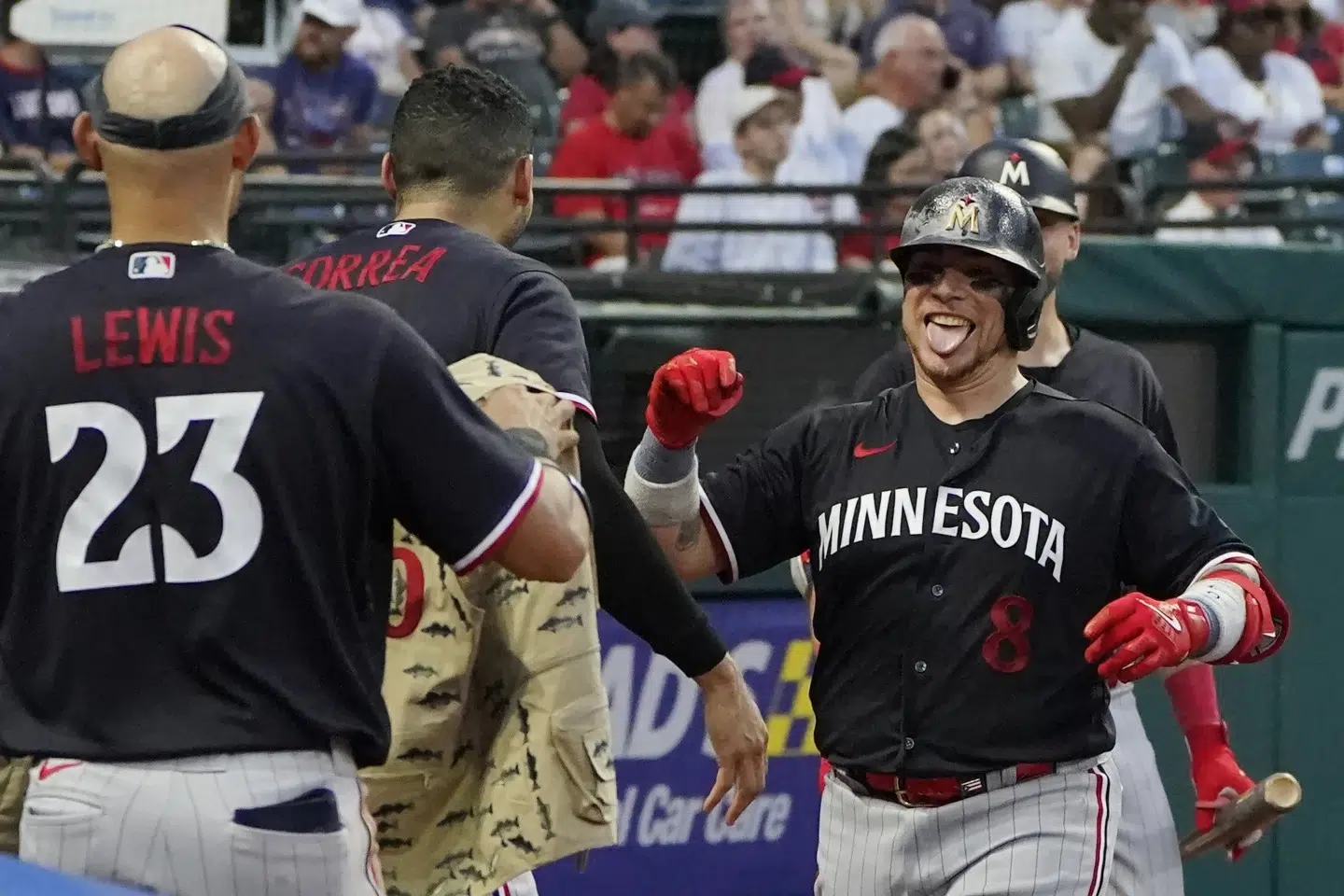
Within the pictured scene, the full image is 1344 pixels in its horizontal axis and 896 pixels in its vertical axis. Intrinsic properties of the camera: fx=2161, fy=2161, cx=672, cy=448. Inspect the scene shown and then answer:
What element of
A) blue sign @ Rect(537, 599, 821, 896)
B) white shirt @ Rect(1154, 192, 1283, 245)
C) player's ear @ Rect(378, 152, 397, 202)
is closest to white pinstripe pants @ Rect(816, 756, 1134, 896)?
player's ear @ Rect(378, 152, 397, 202)

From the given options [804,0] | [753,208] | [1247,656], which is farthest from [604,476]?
[804,0]

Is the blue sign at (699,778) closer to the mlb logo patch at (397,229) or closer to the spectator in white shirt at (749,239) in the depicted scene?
the spectator in white shirt at (749,239)

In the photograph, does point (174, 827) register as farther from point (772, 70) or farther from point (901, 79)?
point (901, 79)

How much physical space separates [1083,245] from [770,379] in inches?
39.1

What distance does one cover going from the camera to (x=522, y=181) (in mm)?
3629

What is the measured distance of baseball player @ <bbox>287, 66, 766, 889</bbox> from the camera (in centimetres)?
331

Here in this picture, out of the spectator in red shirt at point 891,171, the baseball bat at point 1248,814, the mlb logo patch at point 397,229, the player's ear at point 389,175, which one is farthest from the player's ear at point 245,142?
the spectator in red shirt at point 891,171

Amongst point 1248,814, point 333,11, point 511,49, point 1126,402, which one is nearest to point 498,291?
point 1126,402

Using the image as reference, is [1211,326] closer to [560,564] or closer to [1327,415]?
[1327,415]

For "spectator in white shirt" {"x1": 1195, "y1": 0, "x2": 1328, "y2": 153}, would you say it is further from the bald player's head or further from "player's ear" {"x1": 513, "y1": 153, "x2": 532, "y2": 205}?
the bald player's head

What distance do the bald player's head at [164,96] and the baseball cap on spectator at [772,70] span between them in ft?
22.1

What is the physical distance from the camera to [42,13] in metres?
6.11

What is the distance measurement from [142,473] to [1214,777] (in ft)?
9.27

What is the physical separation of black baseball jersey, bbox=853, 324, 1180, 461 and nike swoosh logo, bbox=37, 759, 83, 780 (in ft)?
7.64
